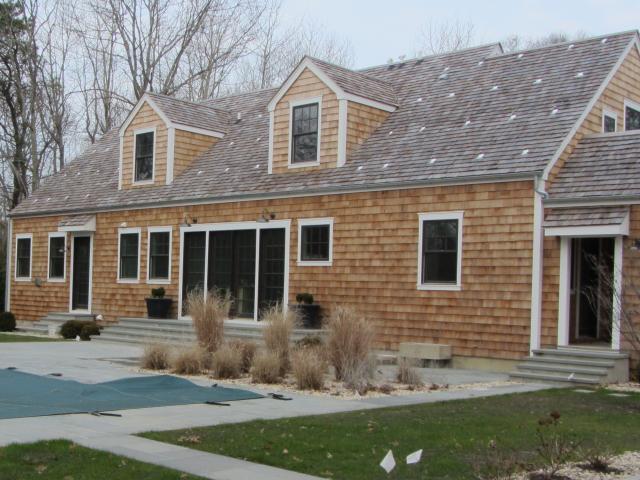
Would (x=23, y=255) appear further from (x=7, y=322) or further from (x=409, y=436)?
(x=409, y=436)

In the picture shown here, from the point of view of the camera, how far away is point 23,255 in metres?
26.7

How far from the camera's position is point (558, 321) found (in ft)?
47.5

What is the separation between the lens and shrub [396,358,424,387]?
12859 mm

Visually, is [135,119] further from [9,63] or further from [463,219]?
[9,63]

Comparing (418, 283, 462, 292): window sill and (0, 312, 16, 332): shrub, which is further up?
(418, 283, 462, 292): window sill

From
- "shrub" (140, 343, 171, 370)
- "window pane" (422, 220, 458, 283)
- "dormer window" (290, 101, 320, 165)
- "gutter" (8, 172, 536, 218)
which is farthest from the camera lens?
"dormer window" (290, 101, 320, 165)

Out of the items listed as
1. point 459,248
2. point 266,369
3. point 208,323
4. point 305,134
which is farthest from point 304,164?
point 266,369


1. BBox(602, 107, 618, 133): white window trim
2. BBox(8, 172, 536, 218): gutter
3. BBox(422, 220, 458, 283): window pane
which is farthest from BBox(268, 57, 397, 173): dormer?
BBox(602, 107, 618, 133): white window trim

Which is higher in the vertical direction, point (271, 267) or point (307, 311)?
point (271, 267)

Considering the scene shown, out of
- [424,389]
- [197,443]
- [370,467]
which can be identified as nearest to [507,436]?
[370,467]

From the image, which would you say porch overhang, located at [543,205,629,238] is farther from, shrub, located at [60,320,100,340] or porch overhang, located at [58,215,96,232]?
porch overhang, located at [58,215,96,232]

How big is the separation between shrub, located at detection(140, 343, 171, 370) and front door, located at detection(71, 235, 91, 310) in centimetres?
1027

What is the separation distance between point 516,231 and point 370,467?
8782mm

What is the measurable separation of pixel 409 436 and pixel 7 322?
1911 cm
